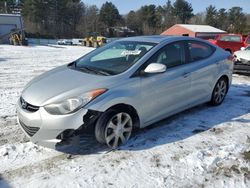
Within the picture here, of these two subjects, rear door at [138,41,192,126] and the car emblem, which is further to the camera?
rear door at [138,41,192,126]

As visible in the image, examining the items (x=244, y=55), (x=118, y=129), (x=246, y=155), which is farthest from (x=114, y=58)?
(x=244, y=55)

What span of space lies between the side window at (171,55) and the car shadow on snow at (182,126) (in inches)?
41.9

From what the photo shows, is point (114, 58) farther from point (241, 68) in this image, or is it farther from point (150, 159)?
point (241, 68)

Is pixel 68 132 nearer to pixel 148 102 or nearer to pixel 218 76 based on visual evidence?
pixel 148 102

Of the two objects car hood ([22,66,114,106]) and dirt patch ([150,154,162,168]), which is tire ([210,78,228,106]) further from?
car hood ([22,66,114,106])

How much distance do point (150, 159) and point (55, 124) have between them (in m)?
1.34

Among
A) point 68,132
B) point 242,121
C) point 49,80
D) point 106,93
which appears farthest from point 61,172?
point 242,121

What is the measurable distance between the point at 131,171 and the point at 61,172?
33.9 inches

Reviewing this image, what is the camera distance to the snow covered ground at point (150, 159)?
136 inches

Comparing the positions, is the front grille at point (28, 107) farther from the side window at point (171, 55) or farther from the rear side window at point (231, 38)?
the rear side window at point (231, 38)

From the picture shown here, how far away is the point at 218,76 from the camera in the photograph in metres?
6.09

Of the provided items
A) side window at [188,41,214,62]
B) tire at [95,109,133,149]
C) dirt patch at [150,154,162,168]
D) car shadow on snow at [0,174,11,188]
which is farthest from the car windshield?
car shadow on snow at [0,174,11,188]

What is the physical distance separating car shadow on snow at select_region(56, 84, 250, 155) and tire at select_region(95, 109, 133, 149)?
0.13m

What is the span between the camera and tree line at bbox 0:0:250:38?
72312 mm
